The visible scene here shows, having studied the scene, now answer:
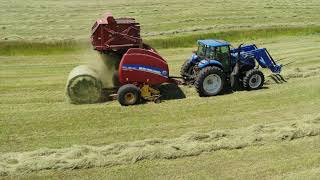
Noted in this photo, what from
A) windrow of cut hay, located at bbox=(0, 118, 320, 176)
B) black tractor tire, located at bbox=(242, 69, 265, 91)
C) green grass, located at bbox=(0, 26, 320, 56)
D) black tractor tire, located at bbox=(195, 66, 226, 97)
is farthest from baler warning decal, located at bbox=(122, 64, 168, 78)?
green grass, located at bbox=(0, 26, 320, 56)

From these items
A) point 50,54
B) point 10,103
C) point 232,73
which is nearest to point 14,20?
point 50,54

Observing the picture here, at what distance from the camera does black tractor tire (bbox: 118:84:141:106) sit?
15.6 m

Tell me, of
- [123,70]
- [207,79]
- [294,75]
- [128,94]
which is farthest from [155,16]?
[128,94]

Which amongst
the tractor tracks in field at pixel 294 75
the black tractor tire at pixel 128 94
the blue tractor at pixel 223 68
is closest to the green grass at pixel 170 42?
the blue tractor at pixel 223 68

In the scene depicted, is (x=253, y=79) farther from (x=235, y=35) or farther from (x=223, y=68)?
(x=235, y=35)

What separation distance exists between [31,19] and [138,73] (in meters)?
17.5

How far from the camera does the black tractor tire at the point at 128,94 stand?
51.1 ft

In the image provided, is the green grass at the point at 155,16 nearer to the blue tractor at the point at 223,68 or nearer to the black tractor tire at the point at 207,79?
the blue tractor at the point at 223,68

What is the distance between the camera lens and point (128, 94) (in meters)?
15.6

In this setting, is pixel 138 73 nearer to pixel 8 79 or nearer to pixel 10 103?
pixel 10 103

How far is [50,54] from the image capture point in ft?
80.5

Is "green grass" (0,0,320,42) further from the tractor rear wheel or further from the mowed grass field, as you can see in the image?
the tractor rear wheel

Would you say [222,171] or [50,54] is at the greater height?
[50,54]

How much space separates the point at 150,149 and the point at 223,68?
602 centimetres
